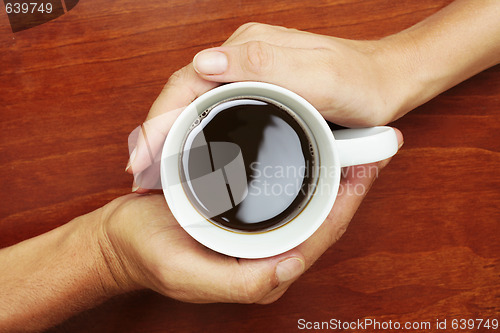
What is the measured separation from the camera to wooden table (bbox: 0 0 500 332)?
2.64ft

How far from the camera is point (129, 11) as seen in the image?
0.81 metres

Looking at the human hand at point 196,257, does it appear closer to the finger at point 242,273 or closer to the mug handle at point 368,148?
the finger at point 242,273

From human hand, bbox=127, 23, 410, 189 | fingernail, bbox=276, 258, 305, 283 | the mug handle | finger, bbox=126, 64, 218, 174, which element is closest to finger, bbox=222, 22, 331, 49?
human hand, bbox=127, 23, 410, 189

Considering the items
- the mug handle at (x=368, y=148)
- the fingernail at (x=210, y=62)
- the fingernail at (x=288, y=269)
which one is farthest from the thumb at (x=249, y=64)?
the fingernail at (x=288, y=269)

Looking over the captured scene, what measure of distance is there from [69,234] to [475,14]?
0.86 meters

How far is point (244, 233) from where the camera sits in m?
0.64

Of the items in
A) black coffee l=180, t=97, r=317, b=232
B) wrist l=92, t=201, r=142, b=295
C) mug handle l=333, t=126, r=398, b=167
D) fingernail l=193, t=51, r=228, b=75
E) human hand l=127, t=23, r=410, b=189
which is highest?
fingernail l=193, t=51, r=228, b=75

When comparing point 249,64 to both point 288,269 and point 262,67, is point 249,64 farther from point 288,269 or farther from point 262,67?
point 288,269

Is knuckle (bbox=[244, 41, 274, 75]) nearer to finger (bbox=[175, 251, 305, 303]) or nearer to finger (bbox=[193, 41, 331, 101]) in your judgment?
finger (bbox=[193, 41, 331, 101])

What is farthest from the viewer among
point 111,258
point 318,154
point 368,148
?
point 111,258

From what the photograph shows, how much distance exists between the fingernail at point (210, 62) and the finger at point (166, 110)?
38 millimetres

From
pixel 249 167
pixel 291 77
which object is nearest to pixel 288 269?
pixel 249 167

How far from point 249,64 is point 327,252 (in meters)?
0.40

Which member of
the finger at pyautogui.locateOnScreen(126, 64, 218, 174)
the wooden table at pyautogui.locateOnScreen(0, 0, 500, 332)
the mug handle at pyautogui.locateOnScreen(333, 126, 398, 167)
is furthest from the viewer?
the wooden table at pyautogui.locateOnScreen(0, 0, 500, 332)
